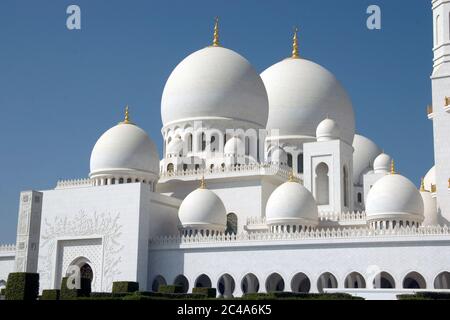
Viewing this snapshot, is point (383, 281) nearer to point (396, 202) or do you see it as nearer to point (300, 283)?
point (300, 283)

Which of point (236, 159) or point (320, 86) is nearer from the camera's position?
point (236, 159)

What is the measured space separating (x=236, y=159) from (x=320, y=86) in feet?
24.1

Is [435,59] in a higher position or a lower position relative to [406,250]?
higher

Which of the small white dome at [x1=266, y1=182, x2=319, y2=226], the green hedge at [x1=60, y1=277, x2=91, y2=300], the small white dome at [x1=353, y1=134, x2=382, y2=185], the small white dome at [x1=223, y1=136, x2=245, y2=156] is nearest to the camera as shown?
the green hedge at [x1=60, y1=277, x2=91, y2=300]

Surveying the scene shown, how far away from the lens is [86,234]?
30797 mm

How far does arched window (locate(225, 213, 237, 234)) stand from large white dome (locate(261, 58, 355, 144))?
267 inches

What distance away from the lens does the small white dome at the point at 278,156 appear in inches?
1367

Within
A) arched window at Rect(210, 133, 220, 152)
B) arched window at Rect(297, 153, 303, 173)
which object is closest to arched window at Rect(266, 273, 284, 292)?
arched window at Rect(210, 133, 220, 152)

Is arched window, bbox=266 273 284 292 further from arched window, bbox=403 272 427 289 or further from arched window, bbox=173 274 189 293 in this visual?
arched window, bbox=403 272 427 289

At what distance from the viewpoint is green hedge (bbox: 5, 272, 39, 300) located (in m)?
22.1

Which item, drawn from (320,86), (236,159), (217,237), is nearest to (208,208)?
(217,237)
